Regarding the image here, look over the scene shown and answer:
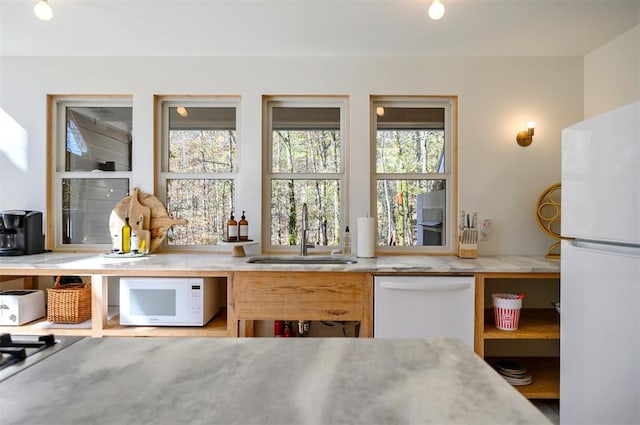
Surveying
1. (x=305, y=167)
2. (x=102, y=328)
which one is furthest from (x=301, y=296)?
(x=102, y=328)

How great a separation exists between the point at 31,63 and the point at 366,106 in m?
2.55

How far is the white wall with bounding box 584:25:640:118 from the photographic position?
224 cm

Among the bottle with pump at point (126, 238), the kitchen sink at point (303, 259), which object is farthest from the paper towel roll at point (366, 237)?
the bottle with pump at point (126, 238)

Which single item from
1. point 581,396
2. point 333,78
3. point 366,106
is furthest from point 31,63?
point 581,396

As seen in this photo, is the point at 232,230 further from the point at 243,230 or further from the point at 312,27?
the point at 312,27

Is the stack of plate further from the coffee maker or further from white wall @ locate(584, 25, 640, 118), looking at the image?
the coffee maker

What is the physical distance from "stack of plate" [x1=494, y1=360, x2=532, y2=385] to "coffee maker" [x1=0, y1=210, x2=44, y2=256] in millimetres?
3327

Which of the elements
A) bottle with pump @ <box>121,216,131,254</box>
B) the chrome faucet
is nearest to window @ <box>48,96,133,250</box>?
bottle with pump @ <box>121,216,131,254</box>

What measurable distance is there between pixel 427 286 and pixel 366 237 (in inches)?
22.8

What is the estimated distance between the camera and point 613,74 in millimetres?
2389

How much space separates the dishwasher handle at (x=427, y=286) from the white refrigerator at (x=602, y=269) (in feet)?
1.78

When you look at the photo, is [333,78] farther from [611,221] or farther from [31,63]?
[31,63]

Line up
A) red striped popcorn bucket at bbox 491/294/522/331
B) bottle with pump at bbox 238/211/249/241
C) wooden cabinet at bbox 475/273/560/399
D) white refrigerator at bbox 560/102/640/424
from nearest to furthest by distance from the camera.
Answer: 1. white refrigerator at bbox 560/102/640/424
2. red striped popcorn bucket at bbox 491/294/522/331
3. wooden cabinet at bbox 475/273/560/399
4. bottle with pump at bbox 238/211/249/241

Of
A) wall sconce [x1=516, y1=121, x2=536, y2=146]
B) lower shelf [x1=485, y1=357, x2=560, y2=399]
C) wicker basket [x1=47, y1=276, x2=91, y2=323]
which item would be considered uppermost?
wall sconce [x1=516, y1=121, x2=536, y2=146]
